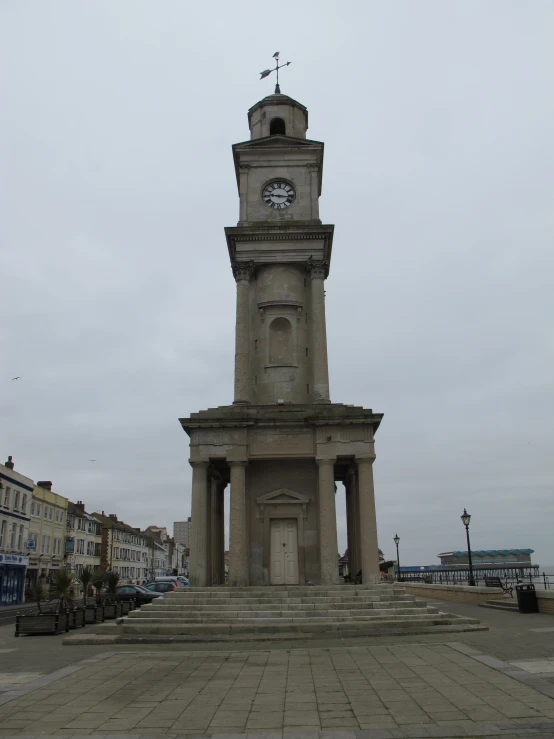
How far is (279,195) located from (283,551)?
18213 millimetres

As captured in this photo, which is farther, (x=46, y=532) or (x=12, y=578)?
(x=46, y=532)

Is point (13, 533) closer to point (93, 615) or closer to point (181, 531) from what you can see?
point (93, 615)

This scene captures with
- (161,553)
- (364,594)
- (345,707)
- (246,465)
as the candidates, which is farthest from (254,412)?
(161,553)

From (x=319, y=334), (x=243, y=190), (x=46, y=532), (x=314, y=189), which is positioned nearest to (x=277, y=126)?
(x=243, y=190)

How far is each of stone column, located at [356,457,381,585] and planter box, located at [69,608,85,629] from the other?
11.5 metres

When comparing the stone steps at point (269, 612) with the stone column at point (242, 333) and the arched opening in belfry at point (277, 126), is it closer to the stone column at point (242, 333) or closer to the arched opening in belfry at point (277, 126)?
the stone column at point (242, 333)

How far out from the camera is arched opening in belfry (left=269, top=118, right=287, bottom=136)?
35094mm

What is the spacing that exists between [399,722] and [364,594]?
1334 cm

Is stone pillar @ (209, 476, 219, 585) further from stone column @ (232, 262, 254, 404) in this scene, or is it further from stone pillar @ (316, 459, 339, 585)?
stone pillar @ (316, 459, 339, 585)

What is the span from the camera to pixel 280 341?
31.1 m

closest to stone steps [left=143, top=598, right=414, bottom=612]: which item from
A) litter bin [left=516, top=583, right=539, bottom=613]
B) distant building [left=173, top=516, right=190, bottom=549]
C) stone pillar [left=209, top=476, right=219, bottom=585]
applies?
litter bin [left=516, top=583, right=539, bottom=613]

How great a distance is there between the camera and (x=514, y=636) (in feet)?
57.6

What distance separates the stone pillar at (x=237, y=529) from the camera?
25.3 meters

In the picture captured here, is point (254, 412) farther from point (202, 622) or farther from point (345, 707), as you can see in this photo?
point (345, 707)
